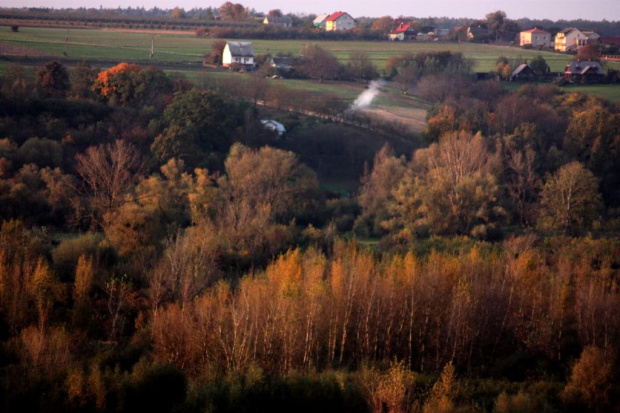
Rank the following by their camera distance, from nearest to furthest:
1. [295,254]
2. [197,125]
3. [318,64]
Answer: [295,254] → [197,125] → [318,64]

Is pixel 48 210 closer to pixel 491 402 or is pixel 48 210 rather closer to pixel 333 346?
pixel 333 346

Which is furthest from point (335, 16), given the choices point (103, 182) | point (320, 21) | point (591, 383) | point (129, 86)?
point (591, 383)

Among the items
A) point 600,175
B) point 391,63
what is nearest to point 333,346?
point 600,175

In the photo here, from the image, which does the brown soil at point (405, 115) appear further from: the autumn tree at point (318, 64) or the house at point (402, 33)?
the house at point (402, 33)

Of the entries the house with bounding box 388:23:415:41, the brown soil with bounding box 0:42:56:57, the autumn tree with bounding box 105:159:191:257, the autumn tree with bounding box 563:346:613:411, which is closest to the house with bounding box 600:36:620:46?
the house with bounding box 388:23:415:41

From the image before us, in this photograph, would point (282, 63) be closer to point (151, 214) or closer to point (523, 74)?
point (523, 74)
